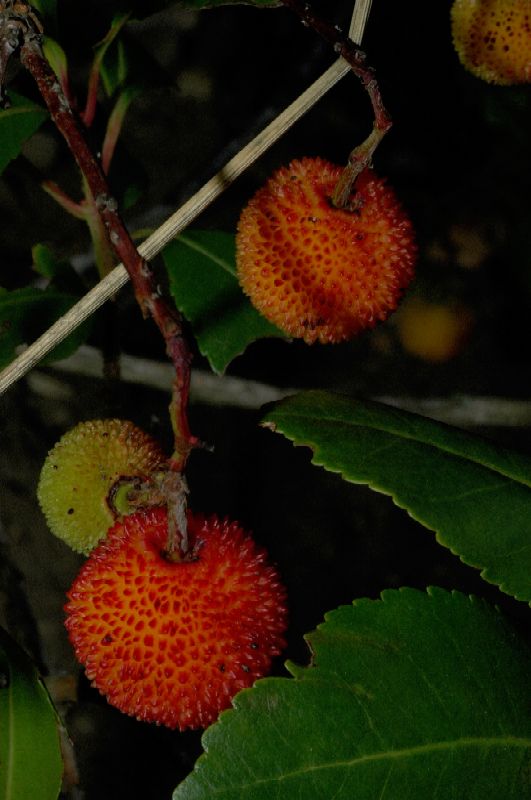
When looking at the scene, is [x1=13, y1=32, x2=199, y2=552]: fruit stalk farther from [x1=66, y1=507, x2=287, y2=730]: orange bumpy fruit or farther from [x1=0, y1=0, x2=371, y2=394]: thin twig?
[x1=0, y1=0, x2=371, y2=394]: thin twig

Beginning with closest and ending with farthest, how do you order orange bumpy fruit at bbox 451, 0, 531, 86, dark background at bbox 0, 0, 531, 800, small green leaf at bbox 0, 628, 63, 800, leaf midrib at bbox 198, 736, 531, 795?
leaf midrib at bbox 198, 736, 531, 795 → small green leaf at bbox 0, 628, 63, 800 → orange bumpy fruit at bbox 451, 0, 531, 86 → dark background at bbox 0, 0, 531, 800

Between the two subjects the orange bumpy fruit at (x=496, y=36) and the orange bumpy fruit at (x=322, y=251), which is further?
the orange bumpy fruit at (x=496, y=36)

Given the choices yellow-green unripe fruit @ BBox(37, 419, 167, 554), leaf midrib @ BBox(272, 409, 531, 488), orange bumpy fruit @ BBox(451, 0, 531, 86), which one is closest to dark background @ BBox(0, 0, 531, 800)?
orange bumpy fruit @ BBox(451, 0, 531, 86)

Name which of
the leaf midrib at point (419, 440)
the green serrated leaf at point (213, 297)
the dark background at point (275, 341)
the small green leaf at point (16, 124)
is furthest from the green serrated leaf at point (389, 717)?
the dark background at point (275, 341)

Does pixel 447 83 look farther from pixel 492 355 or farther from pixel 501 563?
pixel 501 563

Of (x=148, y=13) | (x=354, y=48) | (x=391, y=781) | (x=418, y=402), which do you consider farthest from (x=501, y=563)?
(x=418, y=402)

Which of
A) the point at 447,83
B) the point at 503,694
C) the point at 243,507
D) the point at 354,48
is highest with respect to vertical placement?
the point at 354,48

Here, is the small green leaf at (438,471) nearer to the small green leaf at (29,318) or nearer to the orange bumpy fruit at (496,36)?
the small green leaf at (29,318)
